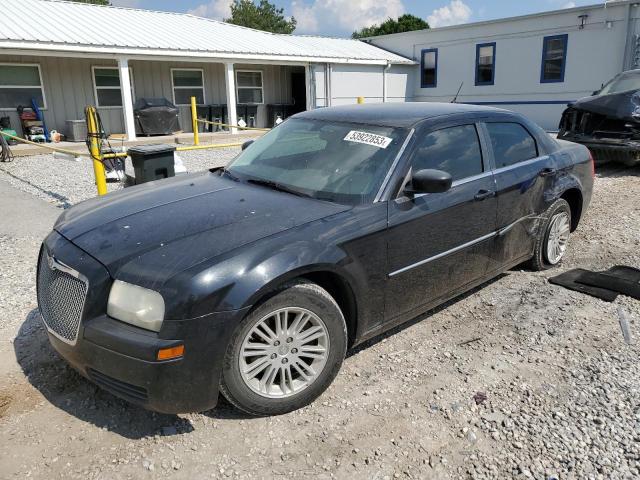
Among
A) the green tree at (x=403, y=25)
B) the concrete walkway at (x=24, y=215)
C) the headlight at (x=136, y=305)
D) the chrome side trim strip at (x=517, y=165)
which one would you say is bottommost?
the concrete walkway at (x=24, y=215)

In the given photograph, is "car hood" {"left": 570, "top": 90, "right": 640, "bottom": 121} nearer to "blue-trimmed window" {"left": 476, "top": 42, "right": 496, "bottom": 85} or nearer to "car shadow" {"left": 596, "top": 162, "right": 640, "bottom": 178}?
"car shadow" {"left": 596, "top": 162, "right": 640, "bottom": 178}

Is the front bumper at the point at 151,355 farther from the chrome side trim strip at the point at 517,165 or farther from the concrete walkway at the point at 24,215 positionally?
the concrete walkway at the point at 24,215

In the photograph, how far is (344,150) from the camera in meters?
3.58

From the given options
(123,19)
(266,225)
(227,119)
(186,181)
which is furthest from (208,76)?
(266,225)

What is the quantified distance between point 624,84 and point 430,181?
898cm

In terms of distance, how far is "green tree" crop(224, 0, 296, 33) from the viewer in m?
61.1

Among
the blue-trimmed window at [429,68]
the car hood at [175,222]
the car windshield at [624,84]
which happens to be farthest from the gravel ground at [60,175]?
the blue-trimmed window at [429,68]

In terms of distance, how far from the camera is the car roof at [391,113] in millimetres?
3688

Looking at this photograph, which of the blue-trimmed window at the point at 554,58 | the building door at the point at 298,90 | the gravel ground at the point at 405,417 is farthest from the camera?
the building door at the point at 298,90

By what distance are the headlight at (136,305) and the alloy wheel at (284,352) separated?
46 centimetres

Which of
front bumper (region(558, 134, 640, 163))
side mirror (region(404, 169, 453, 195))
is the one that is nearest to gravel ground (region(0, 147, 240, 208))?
side mirror (region(404, 169, 453, 195))

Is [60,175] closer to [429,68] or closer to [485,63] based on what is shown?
[485,63]

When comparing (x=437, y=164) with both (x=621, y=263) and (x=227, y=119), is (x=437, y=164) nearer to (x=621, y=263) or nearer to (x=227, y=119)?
(x=621, y=263)

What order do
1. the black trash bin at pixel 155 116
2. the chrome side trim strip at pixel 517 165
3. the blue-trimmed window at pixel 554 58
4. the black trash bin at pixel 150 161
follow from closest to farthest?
the chrome side trim strip at pixel 517 165, the black trash bin at pixel 150 161, the black trash bin at pixel 155 116, the blue-trimmed window at pixel 554 58
